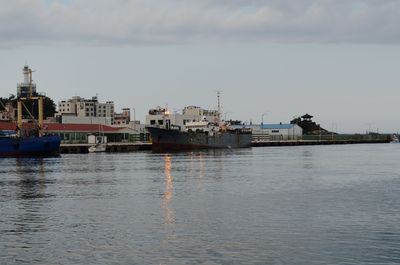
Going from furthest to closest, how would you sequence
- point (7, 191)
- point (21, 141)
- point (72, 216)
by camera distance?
point (21, 141)
point (7, 191)
point (72, 216)

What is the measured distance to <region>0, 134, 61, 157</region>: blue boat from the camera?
114 meters

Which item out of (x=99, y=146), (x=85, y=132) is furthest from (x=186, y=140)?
(x=85, y=132)

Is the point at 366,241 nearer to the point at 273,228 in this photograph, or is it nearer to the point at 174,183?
the point at 273,228

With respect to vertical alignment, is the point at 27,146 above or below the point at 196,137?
below

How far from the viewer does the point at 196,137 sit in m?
153

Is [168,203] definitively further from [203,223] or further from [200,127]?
[200,127]

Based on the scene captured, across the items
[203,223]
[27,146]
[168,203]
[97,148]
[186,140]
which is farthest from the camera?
[97,148]

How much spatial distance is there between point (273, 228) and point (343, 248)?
5.14 meters

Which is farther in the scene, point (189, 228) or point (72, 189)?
point (72, 189)

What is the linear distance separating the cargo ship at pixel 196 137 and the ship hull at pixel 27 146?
3070 cm

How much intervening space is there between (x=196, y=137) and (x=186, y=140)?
3553 mm

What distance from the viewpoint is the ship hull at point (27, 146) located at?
114m

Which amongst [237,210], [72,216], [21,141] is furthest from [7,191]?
[21,141]

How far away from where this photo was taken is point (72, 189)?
49.5 meters
